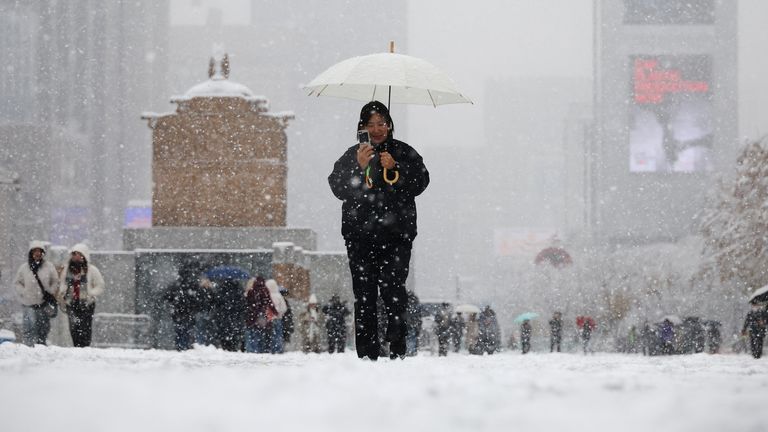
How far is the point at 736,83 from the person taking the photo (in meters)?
103

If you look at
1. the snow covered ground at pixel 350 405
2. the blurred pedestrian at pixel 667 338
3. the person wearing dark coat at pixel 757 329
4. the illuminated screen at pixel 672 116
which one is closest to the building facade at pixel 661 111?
the illuminated screen at pixel 672 116

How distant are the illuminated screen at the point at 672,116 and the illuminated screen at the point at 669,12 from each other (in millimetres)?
4135

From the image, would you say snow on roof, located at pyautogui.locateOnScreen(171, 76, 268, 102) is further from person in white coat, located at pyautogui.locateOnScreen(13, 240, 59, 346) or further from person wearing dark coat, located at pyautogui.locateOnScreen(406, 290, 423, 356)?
person in white coat, located at pyautogui.locateOnScreen(13, 240, 59, 346)

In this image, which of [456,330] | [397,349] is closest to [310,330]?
[456,330]

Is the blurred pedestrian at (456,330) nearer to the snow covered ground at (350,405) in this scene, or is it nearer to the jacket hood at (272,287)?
the jacket hood at (272,287)

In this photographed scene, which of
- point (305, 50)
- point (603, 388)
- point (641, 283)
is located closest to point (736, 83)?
point (641, 283)

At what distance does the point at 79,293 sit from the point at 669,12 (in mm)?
101192

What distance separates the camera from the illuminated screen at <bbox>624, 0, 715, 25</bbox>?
348 ft

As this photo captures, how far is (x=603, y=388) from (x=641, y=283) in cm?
5278

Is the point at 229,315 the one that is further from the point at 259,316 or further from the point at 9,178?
the point at 9,178

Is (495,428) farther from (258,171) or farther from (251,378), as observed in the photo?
(258,171)

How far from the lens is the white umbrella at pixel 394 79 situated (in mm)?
8922

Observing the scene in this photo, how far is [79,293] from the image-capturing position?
40.4 feet

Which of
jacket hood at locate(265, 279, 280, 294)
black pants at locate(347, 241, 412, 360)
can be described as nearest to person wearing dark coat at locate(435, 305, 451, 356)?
jacket hood at locate(265, 279, 280, 294)
